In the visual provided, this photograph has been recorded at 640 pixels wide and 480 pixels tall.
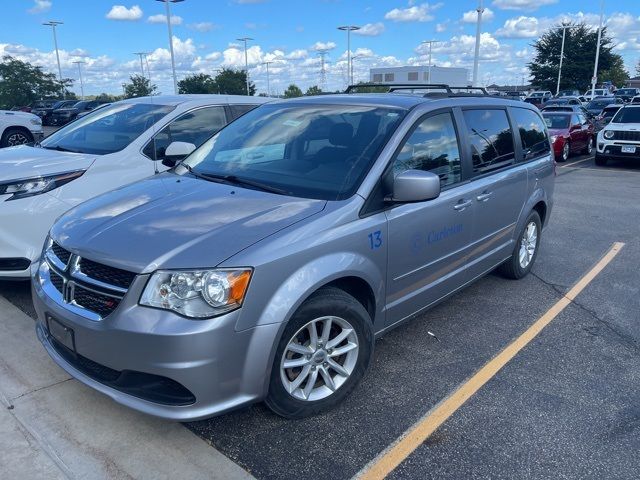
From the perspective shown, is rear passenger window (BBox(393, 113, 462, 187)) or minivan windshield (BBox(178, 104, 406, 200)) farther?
rear passenger window (BBox(393, 113, 462, 187))

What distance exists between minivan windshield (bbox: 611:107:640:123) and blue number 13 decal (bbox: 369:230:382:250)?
46.1 ft

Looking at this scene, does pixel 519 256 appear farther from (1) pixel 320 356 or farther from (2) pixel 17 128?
(2) pixel 17 128

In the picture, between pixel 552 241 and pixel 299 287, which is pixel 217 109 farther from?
pixel 552 241

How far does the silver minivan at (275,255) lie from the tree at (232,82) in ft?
193

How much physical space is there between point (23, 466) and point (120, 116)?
3.95m

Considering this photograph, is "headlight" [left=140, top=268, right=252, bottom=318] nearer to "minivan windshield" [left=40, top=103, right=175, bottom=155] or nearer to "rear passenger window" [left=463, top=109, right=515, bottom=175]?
"rear passenger window" [left=463, top=109, right=515, bottom=175]

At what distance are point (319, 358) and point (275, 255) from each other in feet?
2.39

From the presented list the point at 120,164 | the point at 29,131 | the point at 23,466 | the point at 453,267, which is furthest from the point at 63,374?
the point at 29,131

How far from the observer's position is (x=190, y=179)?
12.1ft

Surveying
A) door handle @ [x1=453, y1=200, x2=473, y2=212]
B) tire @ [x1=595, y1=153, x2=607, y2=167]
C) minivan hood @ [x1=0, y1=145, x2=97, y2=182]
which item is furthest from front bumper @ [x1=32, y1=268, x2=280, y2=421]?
tire @ [x1=595, y1=153, x2=607, y2=167]

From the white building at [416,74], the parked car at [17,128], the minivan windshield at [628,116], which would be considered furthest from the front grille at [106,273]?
the white building at [416,74]

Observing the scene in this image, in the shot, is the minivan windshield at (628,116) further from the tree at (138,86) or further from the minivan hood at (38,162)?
the tree at (138,86)

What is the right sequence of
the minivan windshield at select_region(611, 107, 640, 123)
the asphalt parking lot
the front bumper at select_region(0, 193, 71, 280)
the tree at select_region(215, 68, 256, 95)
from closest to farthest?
the asphalt parking lot
the front bumper at select_region(0, 193, 71, 280)
the minivan windshield at select_region(611, 107, 640, 123)
the tree at select_region(215, 68, 256, 95)

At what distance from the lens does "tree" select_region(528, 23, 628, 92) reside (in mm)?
58406
